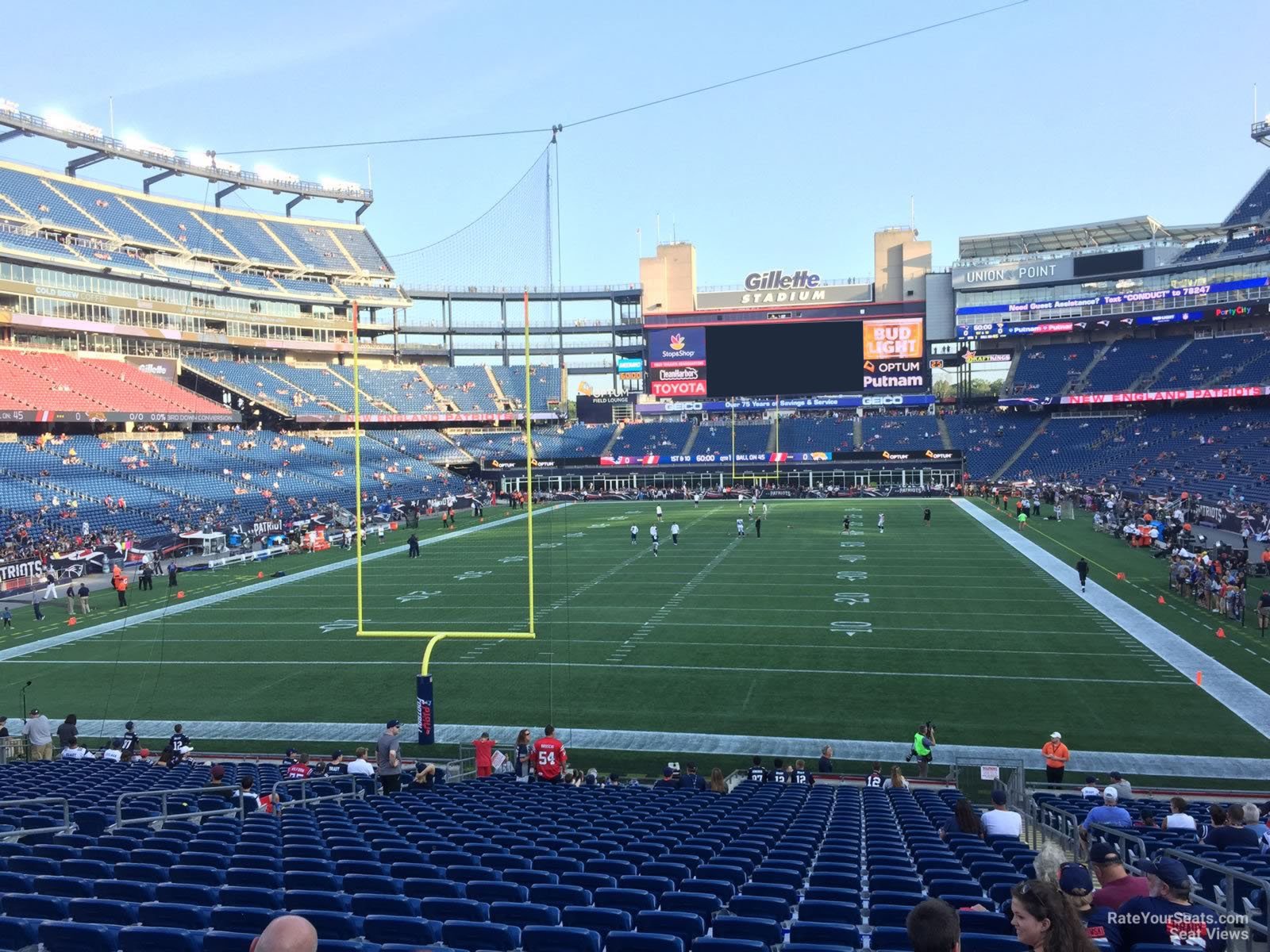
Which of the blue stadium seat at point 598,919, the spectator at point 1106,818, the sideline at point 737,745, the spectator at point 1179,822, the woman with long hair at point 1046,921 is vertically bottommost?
the sideline at point 737,745

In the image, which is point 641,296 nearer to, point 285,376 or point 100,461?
point 285,376

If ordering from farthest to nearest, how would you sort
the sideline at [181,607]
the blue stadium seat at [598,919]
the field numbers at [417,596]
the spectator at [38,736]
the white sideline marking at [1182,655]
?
the field numbers at [417,596] < the sideline at [181,607] < the white sideline marking at [1182,655] < the spectator at [38,736] < the blue stadium seat at [598,919]

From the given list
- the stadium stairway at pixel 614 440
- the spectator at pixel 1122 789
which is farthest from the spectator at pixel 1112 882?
the stadium stairway at pixel 614 440

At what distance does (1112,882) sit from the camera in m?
4.38

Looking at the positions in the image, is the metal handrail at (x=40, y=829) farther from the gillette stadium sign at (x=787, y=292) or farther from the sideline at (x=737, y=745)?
the gillette stadium sign at (x=787, y=292)

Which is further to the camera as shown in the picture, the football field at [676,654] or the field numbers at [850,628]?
the field numbers at [850,628]

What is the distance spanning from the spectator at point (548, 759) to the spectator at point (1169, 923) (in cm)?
914

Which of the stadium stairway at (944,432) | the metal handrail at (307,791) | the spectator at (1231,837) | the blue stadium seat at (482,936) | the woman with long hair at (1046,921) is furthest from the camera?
the stadium stairway at (944,432)

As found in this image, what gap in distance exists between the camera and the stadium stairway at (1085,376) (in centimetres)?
6444

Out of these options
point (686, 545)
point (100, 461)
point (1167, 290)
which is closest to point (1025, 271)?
point (1167, 290)

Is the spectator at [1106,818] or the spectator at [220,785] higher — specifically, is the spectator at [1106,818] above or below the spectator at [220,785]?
above

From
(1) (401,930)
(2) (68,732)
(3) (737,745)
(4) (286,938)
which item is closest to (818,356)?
(3) (737,745)

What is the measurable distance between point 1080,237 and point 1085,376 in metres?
12.9

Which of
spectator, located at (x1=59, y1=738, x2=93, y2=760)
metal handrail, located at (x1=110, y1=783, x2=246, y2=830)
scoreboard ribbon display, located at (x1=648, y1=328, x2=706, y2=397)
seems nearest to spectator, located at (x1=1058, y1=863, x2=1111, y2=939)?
metal handrail, located at (x1=110, y1=783, x2=246, y2=830)
